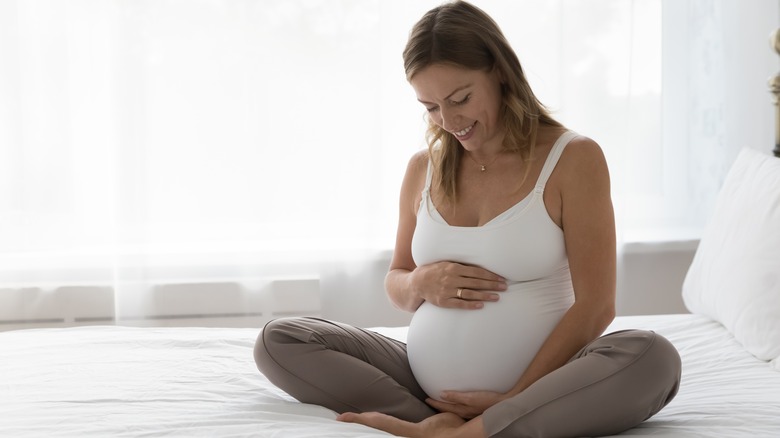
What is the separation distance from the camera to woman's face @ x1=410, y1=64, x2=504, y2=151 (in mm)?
1619

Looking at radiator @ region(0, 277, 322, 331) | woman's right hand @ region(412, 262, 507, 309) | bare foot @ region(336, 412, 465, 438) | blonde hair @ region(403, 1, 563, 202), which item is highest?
blonde hair @ region(403, 1, 563, 202)

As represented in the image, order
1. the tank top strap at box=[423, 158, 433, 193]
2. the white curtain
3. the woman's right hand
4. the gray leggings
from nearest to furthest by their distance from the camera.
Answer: the gray leggings < the woman's right hand < the tank top strap at box=[423, 158, 433, 193] < the white curtain

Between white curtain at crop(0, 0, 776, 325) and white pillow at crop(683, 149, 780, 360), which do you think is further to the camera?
white curtain at crop(0, 0, 776, 325)

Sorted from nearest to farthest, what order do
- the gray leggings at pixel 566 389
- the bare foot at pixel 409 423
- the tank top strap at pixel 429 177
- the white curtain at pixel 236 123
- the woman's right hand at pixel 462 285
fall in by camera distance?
1. the gray leggings at pixel 566 389
2. the bare foot at pixel 409 423
3. the woman's right hand at pixel 462 285
4. the tank top strap at pixel 429 177
5. the white curtain at pixel 236 123

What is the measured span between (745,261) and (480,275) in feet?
2.26

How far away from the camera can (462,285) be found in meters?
1.60

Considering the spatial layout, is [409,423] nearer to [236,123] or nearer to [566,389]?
[566,389]

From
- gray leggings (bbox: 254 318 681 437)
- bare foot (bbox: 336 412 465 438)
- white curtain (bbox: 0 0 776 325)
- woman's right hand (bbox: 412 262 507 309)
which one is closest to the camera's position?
gray leggings (bbox: 254 318 681 437)

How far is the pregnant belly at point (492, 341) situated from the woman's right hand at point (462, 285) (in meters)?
0.02

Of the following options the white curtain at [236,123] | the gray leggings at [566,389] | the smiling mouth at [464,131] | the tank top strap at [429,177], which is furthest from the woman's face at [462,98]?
the white curtain at [236,123]

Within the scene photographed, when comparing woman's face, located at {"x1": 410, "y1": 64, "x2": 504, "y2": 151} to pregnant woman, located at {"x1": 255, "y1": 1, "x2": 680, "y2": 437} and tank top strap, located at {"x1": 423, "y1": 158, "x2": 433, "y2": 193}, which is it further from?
tank top strap, located at {"x1": 423, "y1": 158, "x2": 433, "y2": 193}

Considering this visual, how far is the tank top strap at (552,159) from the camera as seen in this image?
1619 millimetres

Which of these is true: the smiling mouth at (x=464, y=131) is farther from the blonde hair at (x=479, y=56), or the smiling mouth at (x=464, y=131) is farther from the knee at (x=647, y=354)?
the knee at (x=647, y=354)

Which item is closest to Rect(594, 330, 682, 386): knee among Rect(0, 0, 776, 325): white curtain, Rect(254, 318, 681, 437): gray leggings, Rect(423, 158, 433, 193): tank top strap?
Rect(254, 318, 681, 437): gray leggings
